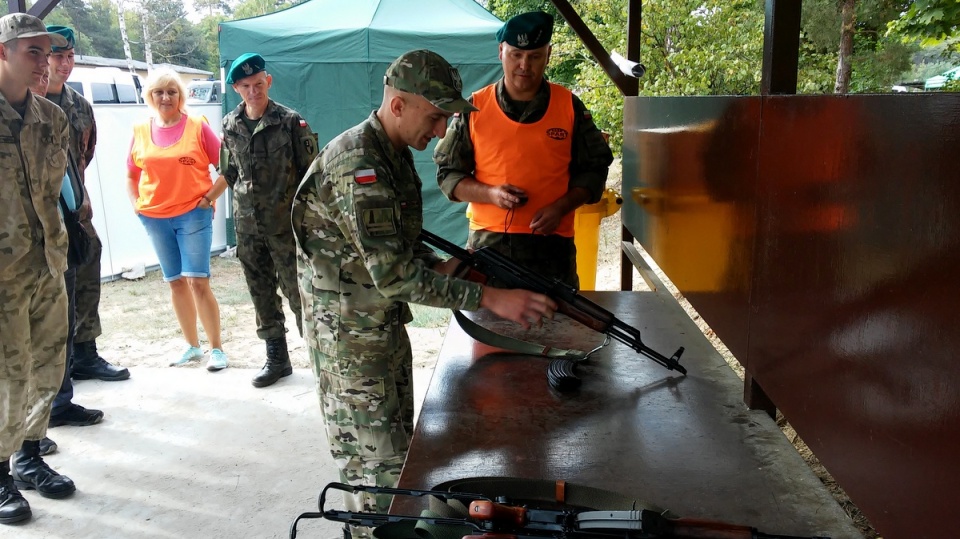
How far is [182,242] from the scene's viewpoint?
477 cm

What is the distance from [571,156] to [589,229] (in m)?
1.51

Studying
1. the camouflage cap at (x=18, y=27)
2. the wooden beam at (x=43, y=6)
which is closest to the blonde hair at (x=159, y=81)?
the wooden beam at (x=43, y=6)

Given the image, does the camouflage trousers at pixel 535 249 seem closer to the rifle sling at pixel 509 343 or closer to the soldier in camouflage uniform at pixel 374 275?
the rifle sling at pixel 509 343

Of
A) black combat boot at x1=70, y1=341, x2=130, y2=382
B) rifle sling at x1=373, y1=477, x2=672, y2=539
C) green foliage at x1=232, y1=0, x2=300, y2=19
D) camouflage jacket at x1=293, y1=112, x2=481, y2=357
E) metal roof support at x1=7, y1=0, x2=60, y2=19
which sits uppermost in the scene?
green foliage at x1=232, y1=0, x2=300, y2=19

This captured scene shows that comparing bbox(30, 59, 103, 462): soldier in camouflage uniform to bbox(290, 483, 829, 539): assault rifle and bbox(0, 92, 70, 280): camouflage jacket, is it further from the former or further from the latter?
bbox(290, 483, 829, 539): assault rifle

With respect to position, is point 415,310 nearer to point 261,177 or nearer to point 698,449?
point 261,177

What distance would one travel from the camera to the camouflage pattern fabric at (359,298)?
199 centimetres

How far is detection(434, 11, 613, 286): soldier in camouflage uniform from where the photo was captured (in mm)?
2918

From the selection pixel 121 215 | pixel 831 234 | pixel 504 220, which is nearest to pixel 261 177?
pixel 504 220

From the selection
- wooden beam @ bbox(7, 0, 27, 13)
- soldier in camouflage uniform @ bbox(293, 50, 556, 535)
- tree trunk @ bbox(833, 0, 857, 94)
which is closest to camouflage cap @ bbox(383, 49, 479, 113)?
soldier in camouflage uniform @ bbox(293, 50, 556, 535)

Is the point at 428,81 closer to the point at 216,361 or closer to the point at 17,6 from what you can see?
the point at 17,6

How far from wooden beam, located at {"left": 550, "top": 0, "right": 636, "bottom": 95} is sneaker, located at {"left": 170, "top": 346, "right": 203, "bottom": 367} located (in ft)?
10.8

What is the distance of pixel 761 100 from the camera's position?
1.69 metres

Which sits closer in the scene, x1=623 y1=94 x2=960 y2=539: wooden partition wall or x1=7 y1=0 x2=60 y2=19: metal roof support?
x1=623 y1=94 x2=960 y2=539: wooden partition wall
